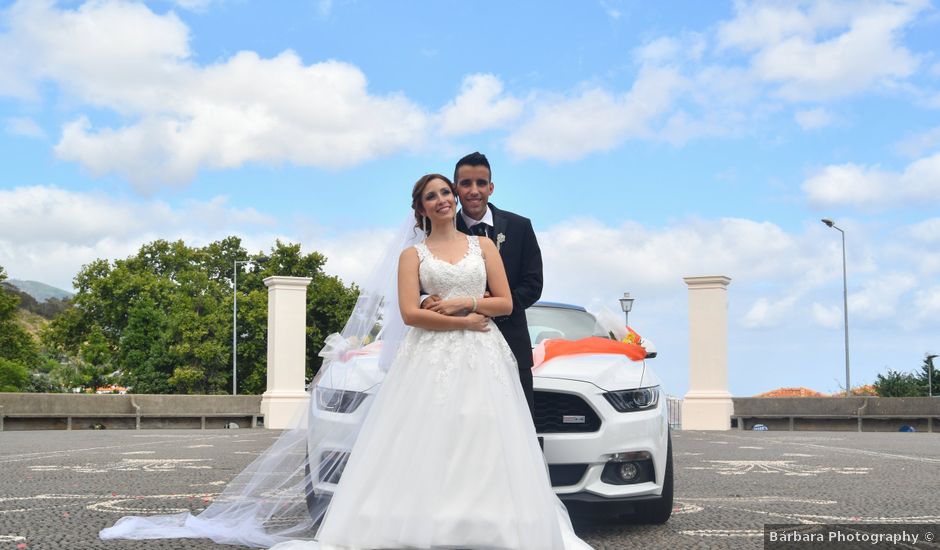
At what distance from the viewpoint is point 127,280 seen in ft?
206

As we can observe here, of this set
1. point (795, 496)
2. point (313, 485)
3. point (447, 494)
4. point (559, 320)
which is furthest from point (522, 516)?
point (795, 496)

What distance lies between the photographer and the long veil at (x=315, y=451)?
561cm

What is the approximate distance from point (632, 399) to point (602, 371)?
25 cm

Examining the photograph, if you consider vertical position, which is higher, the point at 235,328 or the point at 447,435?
the point at 235,328

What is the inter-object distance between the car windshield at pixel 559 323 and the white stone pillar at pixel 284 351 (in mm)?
18312

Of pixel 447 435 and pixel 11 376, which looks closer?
pixel 447 435

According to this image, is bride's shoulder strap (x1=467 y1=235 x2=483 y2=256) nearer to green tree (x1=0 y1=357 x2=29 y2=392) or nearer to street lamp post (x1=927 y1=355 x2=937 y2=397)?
street lamp post (x1=927 y1=355 x2=937 y2=397)

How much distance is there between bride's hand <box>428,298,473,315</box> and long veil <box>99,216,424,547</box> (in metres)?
0.80

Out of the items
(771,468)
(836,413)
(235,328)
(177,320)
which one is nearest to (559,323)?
(771,468)

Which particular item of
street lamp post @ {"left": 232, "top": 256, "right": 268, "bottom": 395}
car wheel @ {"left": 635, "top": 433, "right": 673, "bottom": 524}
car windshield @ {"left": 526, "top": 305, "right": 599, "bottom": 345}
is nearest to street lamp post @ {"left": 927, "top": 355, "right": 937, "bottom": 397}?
street lamp post @ {"left": 232, "top": 256, "right": 268, "bottom": 395}

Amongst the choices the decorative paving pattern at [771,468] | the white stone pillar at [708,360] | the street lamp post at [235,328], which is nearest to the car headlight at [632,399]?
the decorative paving pattern at [771,468]

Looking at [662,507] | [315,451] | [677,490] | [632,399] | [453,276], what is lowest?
[677,490]

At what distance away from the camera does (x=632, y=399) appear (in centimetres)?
595

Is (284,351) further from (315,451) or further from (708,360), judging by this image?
(315,451)
